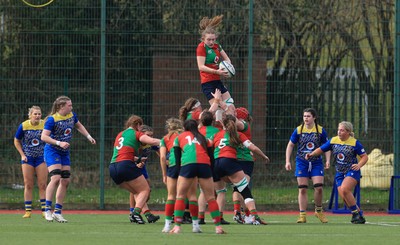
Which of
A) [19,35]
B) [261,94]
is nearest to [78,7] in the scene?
[19,35]

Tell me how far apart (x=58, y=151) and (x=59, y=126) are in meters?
0.40

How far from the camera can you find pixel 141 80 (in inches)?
866

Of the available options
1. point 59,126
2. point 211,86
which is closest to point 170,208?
point 211,86

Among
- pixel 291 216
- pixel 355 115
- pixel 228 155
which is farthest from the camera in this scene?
pixel 355 115

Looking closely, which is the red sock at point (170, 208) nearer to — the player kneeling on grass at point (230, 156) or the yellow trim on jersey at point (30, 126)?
the player kneeling on grass at point (230, 156)

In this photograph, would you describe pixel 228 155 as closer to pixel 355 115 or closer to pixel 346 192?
pixel 346 192

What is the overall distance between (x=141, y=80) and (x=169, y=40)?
0.97 m

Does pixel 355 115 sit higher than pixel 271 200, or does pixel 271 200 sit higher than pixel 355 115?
pixel 355 115

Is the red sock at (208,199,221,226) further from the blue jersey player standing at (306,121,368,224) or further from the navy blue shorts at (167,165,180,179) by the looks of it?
the blue jersey player standing at (306,121,368,224)

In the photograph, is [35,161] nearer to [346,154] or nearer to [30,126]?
[30,126]

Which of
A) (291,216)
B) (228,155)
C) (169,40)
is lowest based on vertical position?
(291,216)

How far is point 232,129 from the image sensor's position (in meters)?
16.3

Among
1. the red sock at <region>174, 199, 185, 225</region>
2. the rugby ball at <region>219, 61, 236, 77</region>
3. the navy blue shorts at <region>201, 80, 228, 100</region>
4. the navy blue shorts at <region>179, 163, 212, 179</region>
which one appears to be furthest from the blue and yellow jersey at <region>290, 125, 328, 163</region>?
the red sock at <region>174, 199, 185, 225</region>

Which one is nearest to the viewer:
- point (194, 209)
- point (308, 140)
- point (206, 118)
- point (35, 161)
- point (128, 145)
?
point (194, 209)
